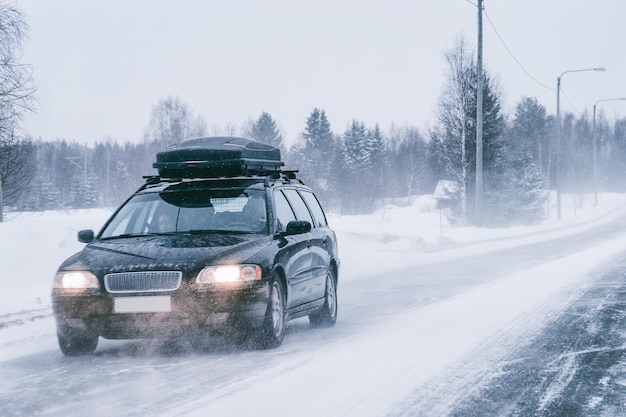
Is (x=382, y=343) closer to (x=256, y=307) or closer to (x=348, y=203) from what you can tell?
(x=256, y=307)

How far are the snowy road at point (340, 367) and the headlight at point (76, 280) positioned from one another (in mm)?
641

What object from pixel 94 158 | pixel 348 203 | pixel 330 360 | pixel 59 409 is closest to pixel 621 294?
pixel 330 360

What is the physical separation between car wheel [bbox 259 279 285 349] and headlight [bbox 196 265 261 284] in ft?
0.99

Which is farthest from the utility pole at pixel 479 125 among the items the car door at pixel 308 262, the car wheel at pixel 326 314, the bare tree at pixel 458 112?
the car wheel at pixel 326 314

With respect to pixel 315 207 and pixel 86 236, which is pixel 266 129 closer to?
pixel 315 207

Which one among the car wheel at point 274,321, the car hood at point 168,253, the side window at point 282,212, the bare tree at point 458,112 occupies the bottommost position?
the car wheel at point 274,321

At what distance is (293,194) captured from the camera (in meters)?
9.21

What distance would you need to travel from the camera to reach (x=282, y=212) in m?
8.41

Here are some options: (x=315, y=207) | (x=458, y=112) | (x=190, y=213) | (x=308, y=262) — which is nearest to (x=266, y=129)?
(x=458, y=112)

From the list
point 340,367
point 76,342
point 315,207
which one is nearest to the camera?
point 340,367

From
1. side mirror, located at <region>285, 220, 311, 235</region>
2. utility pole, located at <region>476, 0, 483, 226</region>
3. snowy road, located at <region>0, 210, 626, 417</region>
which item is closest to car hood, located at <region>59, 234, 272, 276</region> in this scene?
side mirror, located at <region>285, 220, 311, 235</region>

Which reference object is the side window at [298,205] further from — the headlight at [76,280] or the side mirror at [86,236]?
the headlight at [76,280]

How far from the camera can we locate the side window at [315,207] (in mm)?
9688

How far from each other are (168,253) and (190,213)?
1094mm
